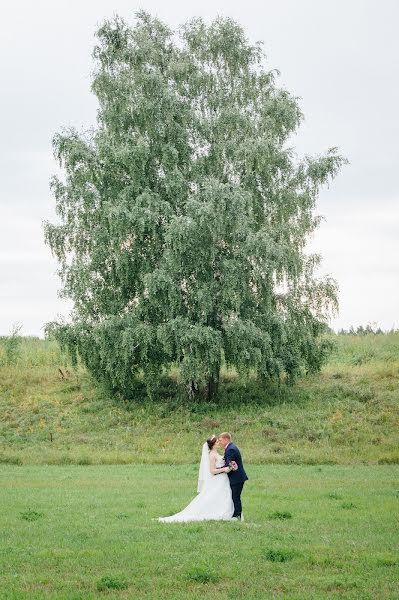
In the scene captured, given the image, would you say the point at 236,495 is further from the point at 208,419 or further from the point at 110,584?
the point at 208,419

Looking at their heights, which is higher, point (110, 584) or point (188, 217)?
point (188, 217)

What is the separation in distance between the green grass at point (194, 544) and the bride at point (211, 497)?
59 centimetres

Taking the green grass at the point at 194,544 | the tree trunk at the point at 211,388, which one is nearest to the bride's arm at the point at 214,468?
the green grass at the point at 194,544

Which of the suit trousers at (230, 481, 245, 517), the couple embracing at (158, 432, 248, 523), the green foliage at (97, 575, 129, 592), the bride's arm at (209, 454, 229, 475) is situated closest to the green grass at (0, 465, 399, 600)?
the green foliage at (97, 575, 129, 592)

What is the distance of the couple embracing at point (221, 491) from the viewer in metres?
16.5

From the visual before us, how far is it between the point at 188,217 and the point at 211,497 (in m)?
22.3

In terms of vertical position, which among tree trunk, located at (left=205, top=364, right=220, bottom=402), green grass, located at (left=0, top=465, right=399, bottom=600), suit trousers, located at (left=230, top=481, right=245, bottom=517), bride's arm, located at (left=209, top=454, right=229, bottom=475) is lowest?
green grass, located at (left=0, top=465, right=399, bottom=600)

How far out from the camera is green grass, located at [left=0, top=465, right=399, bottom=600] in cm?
1067

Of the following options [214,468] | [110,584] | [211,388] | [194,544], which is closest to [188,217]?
[211,388]

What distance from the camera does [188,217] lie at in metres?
37.3

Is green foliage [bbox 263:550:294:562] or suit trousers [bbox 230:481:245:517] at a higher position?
suit trousers [bbox 230:481:245:517]

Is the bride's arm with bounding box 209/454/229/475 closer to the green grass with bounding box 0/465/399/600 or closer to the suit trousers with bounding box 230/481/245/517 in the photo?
the suit trousers with bounding box 230/481/245/517

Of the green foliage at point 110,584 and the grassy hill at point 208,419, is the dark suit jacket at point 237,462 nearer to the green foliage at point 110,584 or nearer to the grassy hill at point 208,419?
the green foliage at point 110,584

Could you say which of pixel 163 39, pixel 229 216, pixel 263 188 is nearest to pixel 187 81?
pixel 163 39
